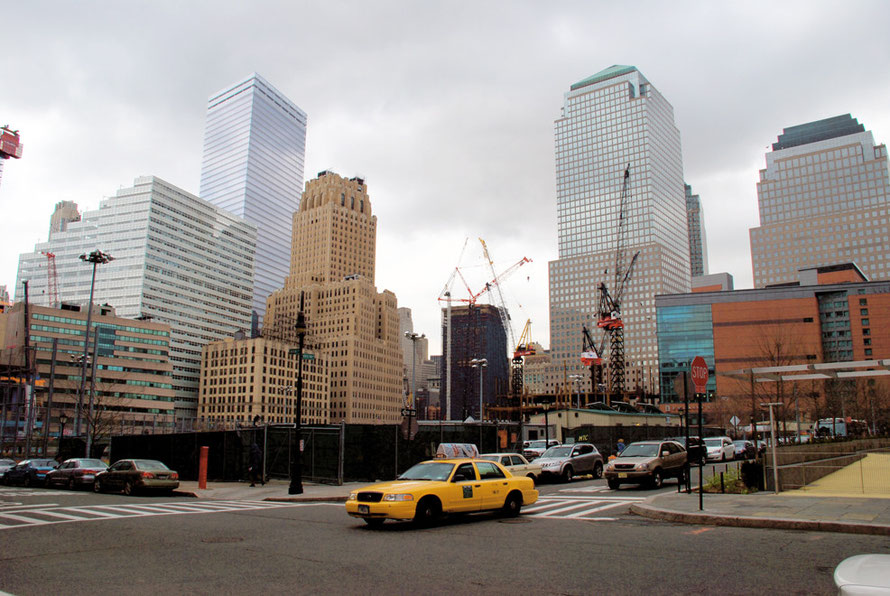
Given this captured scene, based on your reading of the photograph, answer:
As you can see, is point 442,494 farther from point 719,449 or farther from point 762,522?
point 719,449

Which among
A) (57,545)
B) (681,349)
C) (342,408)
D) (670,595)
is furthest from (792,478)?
(342,408)

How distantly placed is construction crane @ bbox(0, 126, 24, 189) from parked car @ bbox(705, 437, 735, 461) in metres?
140

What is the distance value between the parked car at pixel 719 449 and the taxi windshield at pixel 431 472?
2659 centimetres

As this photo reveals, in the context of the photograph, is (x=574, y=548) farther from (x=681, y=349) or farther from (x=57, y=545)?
(x=681, y=349)

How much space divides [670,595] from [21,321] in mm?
A: 155297

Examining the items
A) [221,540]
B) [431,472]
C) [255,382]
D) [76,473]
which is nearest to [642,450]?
[431,472]

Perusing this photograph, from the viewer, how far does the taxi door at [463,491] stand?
14.2 m

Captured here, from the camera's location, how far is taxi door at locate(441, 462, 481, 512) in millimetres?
14227

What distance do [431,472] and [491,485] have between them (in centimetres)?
153

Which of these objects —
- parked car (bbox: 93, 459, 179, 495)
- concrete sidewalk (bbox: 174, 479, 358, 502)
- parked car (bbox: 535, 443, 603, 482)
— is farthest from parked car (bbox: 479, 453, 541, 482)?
parked car (bbox: 93, 459, 179, 495)

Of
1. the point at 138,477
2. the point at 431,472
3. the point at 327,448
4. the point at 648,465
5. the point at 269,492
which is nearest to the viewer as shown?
the point at 431,472

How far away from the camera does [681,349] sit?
14700 centimetres

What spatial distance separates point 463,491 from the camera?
47.8 ft

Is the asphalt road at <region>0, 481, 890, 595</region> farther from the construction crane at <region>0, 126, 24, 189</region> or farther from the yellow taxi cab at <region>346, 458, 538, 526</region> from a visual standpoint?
the construction crane at <region>0, 126, 24, 189</region>
